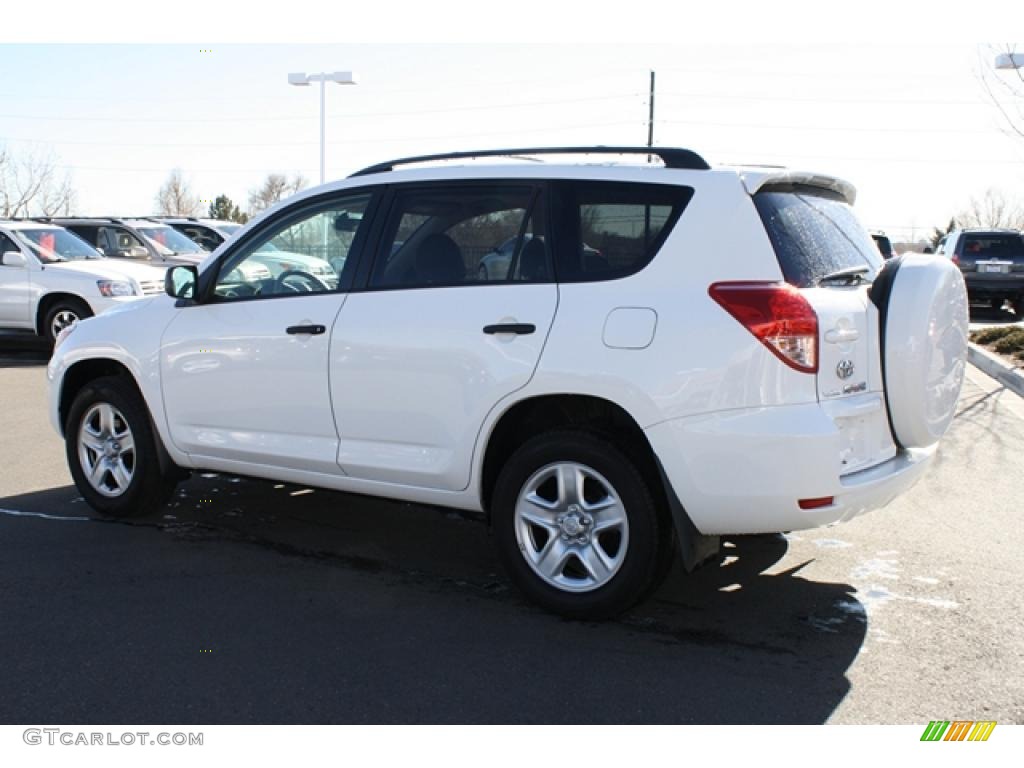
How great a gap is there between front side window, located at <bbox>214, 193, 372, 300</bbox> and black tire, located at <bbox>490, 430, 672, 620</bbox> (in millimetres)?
1380

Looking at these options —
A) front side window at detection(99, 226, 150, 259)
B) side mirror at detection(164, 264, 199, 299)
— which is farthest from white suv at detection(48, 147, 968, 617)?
front side window at detection(99, 226, 150, 259)

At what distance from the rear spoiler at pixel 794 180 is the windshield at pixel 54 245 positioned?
466 inches

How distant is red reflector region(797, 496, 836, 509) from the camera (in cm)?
424

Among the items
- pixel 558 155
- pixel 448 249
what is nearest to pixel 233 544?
pixel 448 249

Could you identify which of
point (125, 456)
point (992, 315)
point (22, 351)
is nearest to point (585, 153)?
point (125, 456)

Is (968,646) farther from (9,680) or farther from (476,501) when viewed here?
(9,680)

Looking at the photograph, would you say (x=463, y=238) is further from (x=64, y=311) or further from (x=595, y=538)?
(x=64, y=311)

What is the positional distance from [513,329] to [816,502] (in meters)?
1.41

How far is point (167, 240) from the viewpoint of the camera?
64.6ft

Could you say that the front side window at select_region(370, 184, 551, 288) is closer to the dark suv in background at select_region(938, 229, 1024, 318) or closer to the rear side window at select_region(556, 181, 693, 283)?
the rear side window at select_region(556, 181, 693, 283)

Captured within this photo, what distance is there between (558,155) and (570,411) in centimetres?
121

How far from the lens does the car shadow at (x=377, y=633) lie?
384 centimetres

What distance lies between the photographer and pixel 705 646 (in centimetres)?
440

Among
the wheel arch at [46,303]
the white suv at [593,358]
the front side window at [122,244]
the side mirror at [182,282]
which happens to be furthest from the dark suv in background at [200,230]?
the white suv at [593,358]
